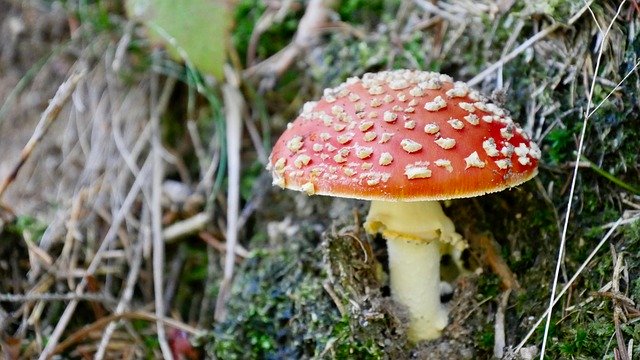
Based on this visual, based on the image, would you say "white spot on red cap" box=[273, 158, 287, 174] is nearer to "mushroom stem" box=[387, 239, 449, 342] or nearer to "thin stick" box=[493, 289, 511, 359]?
"mushroom stem" box=[387, 239, 449, 342]

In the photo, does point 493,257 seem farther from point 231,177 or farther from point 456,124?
point 231,177

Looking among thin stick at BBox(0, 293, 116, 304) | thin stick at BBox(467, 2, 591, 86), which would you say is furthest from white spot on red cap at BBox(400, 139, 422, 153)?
thin stick at BBox(0, 293, 116, 304)

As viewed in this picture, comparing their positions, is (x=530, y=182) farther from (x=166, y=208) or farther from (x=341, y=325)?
(x=166, y=208)

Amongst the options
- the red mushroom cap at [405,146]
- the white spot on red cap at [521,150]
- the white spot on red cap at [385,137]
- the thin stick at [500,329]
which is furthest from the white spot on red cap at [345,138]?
the thin stick at [500,329]

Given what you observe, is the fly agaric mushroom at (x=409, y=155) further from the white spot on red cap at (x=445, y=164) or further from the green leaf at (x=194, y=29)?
the green leaf at (x=194, y=29)

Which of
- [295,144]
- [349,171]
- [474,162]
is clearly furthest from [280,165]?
[474,162]
